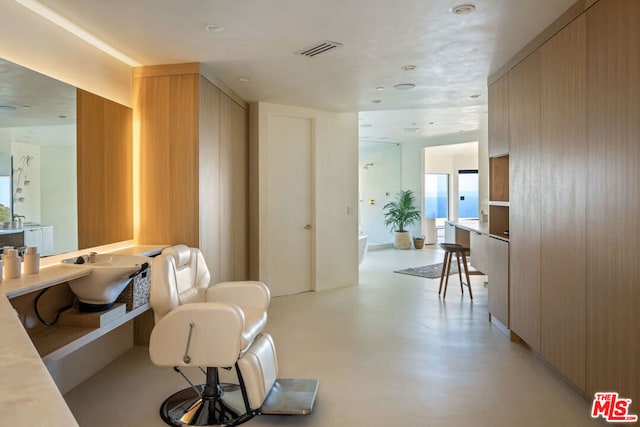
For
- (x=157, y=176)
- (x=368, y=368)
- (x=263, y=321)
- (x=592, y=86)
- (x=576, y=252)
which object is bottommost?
(x=368, y=368)

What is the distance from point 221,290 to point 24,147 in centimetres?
150

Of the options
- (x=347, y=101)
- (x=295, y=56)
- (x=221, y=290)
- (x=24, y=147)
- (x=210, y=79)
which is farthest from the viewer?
(x=347, y=101)

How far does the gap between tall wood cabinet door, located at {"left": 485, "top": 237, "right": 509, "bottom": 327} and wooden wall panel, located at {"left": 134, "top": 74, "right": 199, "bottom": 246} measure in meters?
2.73

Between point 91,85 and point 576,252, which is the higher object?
point 91,85

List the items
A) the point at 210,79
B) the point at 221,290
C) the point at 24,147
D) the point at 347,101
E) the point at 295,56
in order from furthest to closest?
the point at 347,101
the point at 210,79
the point at 295,56
the point at 221,290
the point at 24,147

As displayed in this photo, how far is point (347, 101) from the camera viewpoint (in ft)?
17.6

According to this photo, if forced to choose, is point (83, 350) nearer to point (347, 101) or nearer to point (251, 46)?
point (251, 46)

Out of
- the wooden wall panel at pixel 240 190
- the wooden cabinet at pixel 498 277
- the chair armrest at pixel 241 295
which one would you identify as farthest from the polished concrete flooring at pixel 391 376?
the wooden wall panel at pixel 240 190

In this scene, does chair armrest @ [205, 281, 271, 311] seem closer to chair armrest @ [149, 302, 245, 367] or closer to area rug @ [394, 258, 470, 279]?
chair armrest @ [149, 302, 245, 367]

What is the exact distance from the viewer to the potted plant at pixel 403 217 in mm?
10711

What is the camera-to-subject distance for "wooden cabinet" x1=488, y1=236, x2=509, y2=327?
12.8 ft

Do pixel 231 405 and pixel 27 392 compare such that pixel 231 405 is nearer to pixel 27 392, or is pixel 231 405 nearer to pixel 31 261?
pixel 31 261

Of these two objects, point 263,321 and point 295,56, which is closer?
point 263,321

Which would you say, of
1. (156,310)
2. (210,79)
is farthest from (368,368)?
(210,79)
